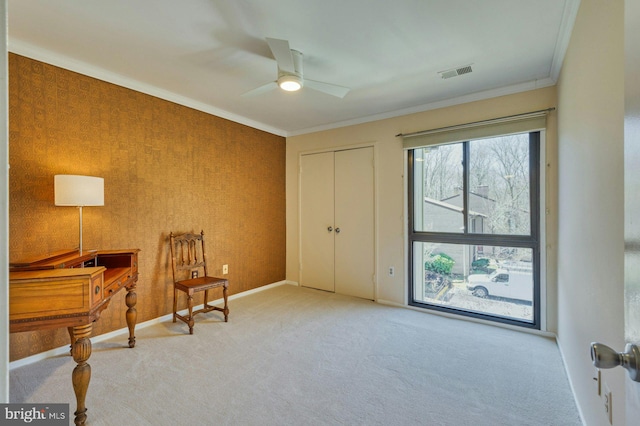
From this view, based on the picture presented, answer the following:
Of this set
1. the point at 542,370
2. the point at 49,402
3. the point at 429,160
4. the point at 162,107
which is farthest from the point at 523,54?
the point at 49,402

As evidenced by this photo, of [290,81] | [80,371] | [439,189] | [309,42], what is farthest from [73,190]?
[439,189]

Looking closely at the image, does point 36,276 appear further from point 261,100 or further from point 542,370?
point 542,370

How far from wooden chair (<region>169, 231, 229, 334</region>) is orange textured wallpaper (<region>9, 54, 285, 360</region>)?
11cm

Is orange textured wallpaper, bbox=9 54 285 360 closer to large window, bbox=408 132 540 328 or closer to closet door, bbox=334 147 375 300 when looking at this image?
closet door, bbox=334 147 375 300

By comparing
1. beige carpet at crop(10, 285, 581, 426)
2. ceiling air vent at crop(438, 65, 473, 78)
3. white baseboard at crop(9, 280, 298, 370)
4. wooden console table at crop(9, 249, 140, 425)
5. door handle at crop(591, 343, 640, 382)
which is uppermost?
ceiling air vent at crop(438, 65, 473, 78)

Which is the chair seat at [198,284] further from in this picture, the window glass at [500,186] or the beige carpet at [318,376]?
the window glass at [500,186]

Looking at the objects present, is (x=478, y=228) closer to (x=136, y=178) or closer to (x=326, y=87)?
(x=326, y=87)

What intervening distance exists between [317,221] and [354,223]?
660mm

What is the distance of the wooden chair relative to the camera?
307 centimetres

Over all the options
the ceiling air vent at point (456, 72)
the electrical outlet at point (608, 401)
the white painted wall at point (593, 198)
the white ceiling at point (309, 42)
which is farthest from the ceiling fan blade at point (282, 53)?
the electrical outlet at point (608, 401)

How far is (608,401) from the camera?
45.4 inches

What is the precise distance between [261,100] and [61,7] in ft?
5.95

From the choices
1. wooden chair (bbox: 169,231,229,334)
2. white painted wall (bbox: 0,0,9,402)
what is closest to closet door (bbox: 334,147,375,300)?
wooden chair (bbox: 169,231,229,334)

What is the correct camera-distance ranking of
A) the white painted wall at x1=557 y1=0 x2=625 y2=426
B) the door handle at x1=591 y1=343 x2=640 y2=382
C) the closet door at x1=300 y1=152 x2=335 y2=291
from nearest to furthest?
the door handle at x1=591 y1=343 x2=640 y2=382
the white painted wall at x1=557 y1=0 x2=625 y2=426
the closet door at x1=300 y1=152 x2=335 y2=291
